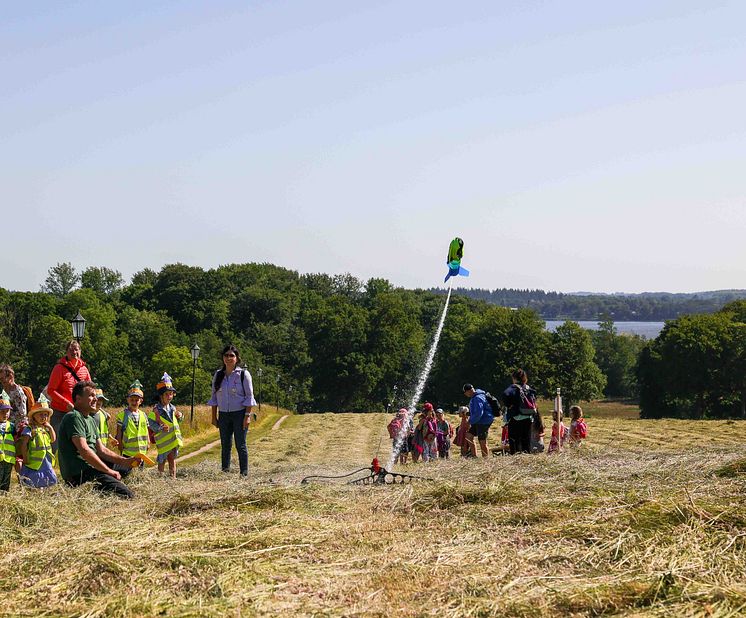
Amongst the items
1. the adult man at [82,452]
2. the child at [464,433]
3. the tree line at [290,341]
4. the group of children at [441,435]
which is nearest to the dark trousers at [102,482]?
the adult man at [82,452]

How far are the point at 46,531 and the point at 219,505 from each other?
156 centimetres

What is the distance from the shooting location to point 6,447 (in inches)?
441

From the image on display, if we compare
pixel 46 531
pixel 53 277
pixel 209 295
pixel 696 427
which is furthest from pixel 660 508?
pixel 53 277

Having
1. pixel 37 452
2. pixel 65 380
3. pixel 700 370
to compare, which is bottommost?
pixel 37 452

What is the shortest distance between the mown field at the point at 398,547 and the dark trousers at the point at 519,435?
4312 mm

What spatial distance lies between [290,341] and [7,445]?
82402 mm

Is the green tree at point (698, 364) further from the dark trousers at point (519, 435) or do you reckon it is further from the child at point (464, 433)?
the dark trousers at point (519, 435)

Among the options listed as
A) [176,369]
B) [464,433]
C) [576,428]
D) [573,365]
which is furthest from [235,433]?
[176,369]

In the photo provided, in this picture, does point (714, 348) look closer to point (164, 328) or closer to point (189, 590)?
point (164, 328)

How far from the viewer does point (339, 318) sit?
8831 cm

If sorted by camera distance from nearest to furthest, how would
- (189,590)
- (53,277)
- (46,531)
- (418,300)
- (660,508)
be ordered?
(189,590), (660,508), (46,531), (418,300), (53,277)

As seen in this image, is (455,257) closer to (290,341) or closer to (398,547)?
(398,547)

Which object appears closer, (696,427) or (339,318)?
(696,427)

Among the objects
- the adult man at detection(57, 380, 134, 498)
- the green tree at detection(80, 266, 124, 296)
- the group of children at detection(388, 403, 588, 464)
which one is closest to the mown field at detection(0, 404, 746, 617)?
the adult man at detection(57, 380, 134, 498)
